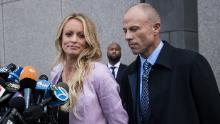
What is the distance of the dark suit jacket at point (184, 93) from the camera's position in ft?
8.87

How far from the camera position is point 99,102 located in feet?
9.72

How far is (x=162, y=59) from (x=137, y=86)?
244 millimetres

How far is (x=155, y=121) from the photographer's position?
275cm

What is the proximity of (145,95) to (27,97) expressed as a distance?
767 mm

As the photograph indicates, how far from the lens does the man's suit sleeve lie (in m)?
2.70

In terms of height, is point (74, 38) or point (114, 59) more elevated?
point (74, 38)

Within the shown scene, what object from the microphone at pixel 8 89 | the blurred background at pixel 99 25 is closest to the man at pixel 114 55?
the blurred background at pixel 99 25

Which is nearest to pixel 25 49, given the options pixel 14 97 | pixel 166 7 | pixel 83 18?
pixel 166 7

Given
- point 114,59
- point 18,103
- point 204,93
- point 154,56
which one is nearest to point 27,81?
point 18,103

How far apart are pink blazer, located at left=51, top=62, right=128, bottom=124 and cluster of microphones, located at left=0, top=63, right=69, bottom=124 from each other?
26 centimetres

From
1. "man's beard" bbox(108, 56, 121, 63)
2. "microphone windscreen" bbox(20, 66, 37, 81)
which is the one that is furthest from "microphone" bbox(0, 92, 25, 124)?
"man's beard" bbox(108, 56, 121, 63)

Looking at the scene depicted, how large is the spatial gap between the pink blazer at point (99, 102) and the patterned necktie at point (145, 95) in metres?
0.17

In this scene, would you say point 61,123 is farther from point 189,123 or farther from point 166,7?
point 166,7

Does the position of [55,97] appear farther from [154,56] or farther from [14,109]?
[154,56]
